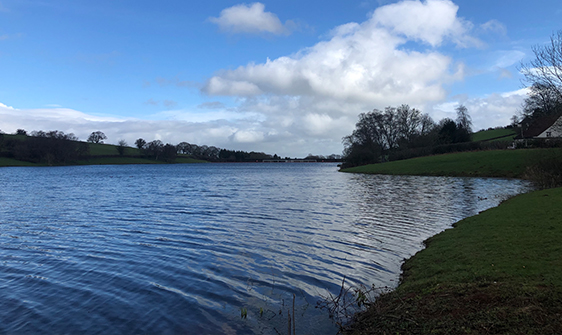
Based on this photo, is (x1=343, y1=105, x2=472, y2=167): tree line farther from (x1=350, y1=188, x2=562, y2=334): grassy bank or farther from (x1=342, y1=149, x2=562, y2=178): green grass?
(x1=350, y1=188, x2=562, y2=334): grassy bank

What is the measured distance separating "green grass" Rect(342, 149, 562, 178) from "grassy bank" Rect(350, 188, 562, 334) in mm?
33757

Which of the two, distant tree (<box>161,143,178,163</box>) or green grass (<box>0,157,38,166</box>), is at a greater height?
distant tree (<box>161,143,178,163</box>)

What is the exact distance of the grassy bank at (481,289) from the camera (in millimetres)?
4797

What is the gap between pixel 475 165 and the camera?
48938 millimetres

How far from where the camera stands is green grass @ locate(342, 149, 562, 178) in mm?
42438

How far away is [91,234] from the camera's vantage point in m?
14.4

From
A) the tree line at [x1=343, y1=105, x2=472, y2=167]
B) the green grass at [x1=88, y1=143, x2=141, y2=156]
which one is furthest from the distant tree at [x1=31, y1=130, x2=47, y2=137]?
the tree line at [x1=343, y1=105, x2=472, y2=167]

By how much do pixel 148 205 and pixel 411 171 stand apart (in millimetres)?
45616

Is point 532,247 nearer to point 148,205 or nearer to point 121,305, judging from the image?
point 121,305

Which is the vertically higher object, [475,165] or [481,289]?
[475,165]

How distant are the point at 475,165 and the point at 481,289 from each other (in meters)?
49.6

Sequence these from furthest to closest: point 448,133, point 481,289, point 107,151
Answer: point 107,151 < point 448,133 < point 481,289

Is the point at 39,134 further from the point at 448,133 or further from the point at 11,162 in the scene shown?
the point at 448,133

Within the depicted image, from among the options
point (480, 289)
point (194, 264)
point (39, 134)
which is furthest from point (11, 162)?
point (480, 289)
